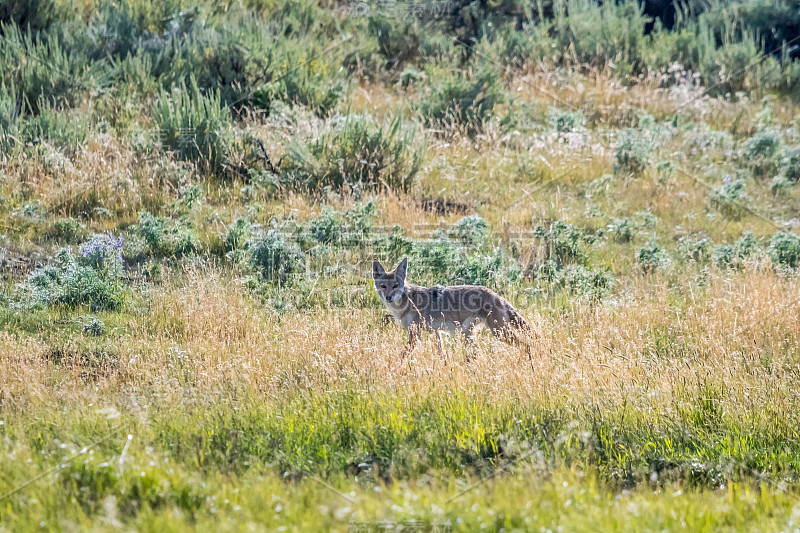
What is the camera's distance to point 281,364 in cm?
608

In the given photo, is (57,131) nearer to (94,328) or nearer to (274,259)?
(274,259)

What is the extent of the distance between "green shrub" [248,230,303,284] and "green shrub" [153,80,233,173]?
9.63 ft

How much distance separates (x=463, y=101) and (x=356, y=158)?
3316mm

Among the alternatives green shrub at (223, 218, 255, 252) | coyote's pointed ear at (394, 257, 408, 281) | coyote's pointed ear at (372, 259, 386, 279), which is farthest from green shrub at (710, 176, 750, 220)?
green shrub at (223, 218, 255, 252)

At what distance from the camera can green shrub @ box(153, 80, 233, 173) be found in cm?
1109

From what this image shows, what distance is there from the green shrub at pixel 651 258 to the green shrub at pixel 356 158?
360 cm

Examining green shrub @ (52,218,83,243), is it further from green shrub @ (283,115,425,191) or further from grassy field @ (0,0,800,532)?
green shrub @ (283,115,425,191)

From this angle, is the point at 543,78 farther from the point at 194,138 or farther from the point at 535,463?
the point at 535,463

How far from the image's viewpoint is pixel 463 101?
536 inches

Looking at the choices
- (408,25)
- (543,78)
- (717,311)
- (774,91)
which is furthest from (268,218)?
(774,91)

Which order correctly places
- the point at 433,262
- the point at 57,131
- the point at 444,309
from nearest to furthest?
the point at 444,309 < the point at 433,262 < the point at 57,131

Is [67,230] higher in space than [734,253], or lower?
higher

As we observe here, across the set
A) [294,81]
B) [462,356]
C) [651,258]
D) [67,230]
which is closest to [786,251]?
[651,258]

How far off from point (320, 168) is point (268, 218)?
5.11 ft
